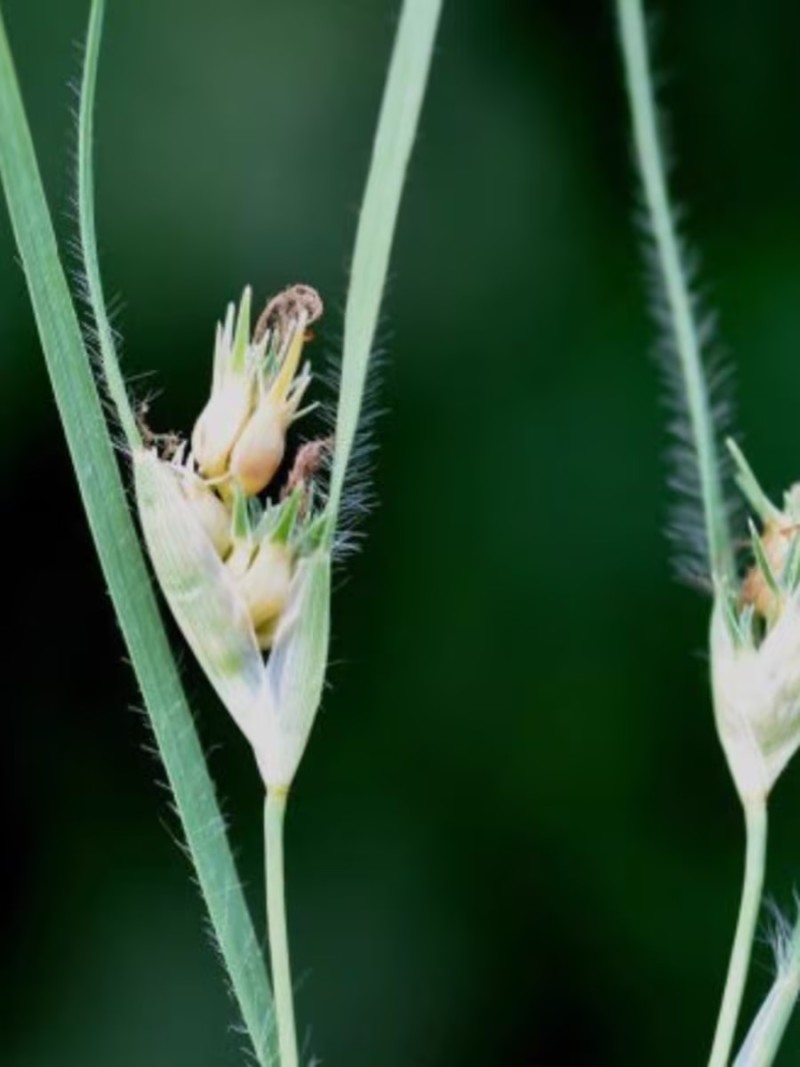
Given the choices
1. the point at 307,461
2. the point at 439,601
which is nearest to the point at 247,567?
the point at 307,461

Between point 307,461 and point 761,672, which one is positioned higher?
point 307,461

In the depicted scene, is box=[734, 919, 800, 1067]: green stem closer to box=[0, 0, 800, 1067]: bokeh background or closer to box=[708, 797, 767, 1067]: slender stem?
box=[708, 797, 767, 1067]: slender stem

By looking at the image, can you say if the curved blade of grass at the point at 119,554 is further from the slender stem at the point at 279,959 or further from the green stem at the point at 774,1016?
the green stem at the point at 774,1016

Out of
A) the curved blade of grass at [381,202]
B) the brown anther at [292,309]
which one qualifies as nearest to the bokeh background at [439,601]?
the brown anther at [292,309]

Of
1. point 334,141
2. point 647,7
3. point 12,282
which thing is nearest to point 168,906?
point 12,282

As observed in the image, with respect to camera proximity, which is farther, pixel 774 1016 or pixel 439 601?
pixel 439 601

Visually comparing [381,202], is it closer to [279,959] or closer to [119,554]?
[119,554]
